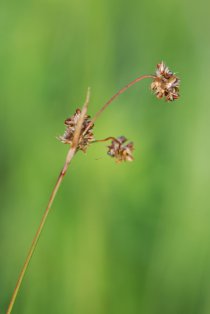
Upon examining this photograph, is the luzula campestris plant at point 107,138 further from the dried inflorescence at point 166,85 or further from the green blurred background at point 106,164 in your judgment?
the green blurred background at point 106,164

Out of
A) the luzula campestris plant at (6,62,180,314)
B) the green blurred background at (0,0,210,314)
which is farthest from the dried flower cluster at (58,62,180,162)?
the green blurred background at (0,0,210,314)

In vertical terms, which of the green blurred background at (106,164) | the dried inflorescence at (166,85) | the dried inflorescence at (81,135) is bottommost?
the dried inflorescence at (81,135)

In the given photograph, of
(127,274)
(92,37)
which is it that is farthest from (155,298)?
(92,37)

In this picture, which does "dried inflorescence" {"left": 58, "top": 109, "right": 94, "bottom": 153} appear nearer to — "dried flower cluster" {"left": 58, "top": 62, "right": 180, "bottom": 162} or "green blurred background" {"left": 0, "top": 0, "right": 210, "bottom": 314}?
"dried flower cluster" {"left": 58, "top": 62, "right": 180, "bottom": 162}

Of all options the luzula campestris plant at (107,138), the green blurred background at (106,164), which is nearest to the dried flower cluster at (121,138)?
the luzula campestris plant at (107,138)

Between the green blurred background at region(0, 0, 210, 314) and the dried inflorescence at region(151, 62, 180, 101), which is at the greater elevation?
the green blurred background at region(0, 0, 210, 314)

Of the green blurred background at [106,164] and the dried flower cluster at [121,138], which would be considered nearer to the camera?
the dried flower cluster at [121,138]

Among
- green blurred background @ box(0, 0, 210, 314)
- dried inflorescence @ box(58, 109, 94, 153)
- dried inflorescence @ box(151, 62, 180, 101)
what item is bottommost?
dried inflorescence @ box(58, 109, 94, 153)

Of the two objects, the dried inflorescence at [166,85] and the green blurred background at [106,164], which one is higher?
the green blurred background at [106,164]
